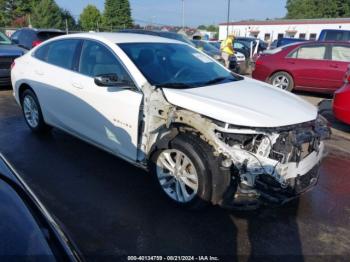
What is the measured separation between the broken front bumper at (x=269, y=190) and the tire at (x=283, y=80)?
6.70 meters

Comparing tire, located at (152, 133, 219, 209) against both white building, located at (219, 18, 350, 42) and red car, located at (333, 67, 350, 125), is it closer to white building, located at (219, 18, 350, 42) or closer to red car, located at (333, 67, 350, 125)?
red car, located at (333, 67, 350, 125)

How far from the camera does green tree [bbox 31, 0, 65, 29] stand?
53844 mm

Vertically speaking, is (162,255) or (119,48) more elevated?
(119,48)

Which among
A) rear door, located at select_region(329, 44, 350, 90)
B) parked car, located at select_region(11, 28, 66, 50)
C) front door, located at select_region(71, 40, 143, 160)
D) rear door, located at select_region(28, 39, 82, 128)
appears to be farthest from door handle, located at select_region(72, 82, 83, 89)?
parked car, located at select_region(11, 28, 66, 50)

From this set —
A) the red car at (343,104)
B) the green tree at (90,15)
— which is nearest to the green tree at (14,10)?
the green tree at (90,15)

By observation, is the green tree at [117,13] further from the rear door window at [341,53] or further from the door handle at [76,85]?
the door handle at [76,85]

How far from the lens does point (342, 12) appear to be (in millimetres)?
77625

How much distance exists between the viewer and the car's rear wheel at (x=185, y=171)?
2973mm

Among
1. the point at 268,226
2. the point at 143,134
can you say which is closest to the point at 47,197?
the point at 143,134

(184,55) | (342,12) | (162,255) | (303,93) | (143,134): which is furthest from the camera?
(342,12)

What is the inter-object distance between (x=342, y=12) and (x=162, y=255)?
89568 mm

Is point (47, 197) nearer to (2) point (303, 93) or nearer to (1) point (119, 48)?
(1) point (119, 48)

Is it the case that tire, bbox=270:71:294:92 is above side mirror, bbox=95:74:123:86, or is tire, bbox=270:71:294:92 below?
below

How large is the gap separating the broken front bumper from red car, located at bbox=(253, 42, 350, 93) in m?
6.53
